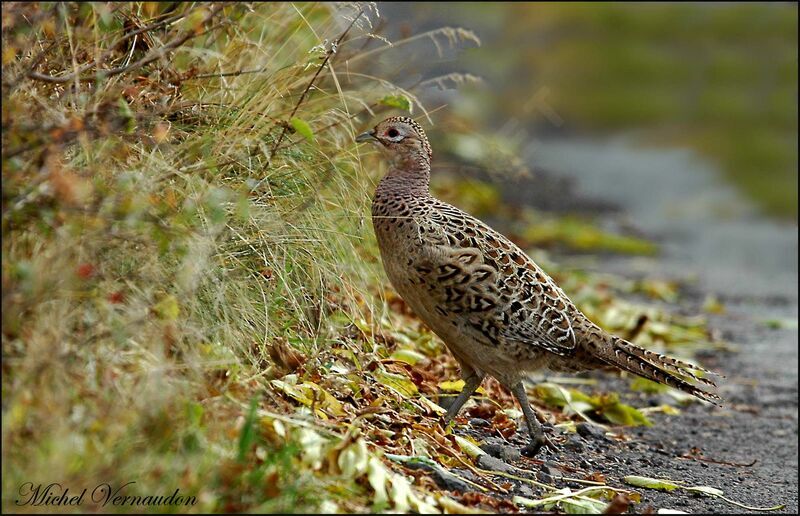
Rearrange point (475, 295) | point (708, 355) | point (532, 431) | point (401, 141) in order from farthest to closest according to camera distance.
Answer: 1. point (708, 355)
2. point (401, 141)
3. point (532, 431)
4. point (475, 295)

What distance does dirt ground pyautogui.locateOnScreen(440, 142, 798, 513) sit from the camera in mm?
5008

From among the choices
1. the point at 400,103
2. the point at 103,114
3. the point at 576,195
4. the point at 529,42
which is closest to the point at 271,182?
the point at 400,103

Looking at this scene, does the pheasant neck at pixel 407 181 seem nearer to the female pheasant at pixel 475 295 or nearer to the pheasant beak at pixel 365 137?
the female pheasant at pixel 475 295

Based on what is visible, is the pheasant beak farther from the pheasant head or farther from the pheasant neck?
the pheasant neck

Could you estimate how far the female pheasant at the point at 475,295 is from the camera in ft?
15.1

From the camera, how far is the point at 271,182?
4777 mm
